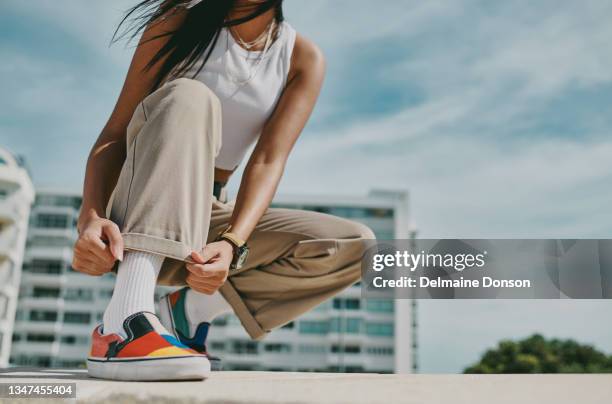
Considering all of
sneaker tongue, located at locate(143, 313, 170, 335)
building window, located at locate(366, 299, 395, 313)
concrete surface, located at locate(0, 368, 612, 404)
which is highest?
building window, located at locate(366, 299, 395, 313)

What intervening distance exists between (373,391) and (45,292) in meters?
47.4

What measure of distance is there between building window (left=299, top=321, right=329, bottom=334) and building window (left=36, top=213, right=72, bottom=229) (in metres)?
18.8

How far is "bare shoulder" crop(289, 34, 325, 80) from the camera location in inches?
74.1

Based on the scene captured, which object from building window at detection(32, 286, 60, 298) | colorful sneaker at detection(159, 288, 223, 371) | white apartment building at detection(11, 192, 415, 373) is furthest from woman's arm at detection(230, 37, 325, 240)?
building window at detection(32, 286, 60, 298)

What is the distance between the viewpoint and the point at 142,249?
126 cm

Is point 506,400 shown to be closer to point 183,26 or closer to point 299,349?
point 183,26

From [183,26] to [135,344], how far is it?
926 millimetres

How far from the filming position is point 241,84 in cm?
174

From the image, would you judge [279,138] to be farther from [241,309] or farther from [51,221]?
[51,221]

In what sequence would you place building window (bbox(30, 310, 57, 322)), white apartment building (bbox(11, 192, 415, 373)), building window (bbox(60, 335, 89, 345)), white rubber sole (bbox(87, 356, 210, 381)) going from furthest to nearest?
building window (bbox(60, 335, 89, 345))
building window (bbox(30, 310, 57, 322))
white apartment building (bbox(11, 192, 415, 373))
white rubber sole (bbox(87, 356, 210, 381))

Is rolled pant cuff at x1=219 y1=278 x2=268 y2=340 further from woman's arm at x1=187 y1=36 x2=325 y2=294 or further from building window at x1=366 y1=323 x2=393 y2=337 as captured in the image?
building window at x1=366 y1=323 x2=393 y2=337

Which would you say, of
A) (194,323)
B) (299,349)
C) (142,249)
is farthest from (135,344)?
(299,349)

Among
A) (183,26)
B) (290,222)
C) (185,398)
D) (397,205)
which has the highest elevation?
(397,205)

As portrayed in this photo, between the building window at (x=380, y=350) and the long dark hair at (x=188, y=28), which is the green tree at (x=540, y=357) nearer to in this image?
the building window at (x=380, y=350)
